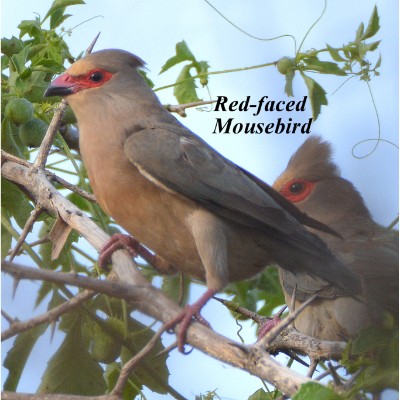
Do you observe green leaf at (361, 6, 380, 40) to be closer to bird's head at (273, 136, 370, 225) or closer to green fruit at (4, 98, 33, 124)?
bird's head at (273, 136, 370, 225)

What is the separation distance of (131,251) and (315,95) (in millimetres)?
768

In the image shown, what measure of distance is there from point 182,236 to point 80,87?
55 centimetres

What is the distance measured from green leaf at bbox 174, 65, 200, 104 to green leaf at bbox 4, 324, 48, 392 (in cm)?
83

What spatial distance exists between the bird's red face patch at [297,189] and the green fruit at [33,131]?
0.84 meters

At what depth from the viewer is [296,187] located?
9.31 feet

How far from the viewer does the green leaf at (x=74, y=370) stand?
2.02 meters

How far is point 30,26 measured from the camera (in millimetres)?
2625

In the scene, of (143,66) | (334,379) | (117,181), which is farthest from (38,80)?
(334,379)

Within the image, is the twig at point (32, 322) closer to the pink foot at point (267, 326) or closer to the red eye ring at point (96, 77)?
the pink foot at point (267, 326)

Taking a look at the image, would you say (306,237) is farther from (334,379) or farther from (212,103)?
(334,379)

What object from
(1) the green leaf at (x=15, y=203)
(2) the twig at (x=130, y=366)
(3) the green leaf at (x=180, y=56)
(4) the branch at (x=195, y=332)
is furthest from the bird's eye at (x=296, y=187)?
(2) the twig at (x=130, y=366)

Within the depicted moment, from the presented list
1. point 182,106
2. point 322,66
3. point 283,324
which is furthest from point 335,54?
point 283,324

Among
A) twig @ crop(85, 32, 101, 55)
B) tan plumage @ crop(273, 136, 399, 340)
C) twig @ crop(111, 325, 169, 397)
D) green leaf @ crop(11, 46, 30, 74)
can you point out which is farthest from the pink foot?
green leaf @ crop(11, 46, 30, 74)

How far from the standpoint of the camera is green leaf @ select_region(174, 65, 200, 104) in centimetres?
243
